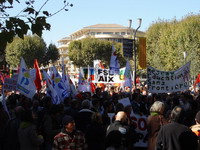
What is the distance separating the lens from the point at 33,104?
10008mm

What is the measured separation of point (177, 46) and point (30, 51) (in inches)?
1185

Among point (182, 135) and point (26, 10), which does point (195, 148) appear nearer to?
point (182, 135)

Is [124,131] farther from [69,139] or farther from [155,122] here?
[69,139]

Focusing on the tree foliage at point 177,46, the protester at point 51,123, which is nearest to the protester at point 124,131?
the protester at point 51,123

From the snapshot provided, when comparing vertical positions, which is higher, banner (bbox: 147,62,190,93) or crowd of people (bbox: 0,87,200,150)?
banner (bbox: 147,62,190,93)

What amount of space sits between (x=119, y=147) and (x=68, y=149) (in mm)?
733

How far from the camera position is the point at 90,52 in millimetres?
80875

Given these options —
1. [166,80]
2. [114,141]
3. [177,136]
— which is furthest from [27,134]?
[166,80]

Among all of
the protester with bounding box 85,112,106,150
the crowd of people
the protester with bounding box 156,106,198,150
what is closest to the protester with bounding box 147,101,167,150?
the crowd of people

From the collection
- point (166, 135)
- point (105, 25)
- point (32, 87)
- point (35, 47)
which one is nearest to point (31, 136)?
point (166, 135)

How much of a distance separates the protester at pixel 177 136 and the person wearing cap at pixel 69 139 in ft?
3.66

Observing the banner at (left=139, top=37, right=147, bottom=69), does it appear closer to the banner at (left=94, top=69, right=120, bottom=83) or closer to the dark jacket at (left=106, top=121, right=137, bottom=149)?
the banner at (left=94, top=69, right=120, bottom=83)

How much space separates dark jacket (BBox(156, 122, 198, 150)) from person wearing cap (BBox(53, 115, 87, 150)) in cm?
115

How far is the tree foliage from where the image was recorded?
1935 inches
